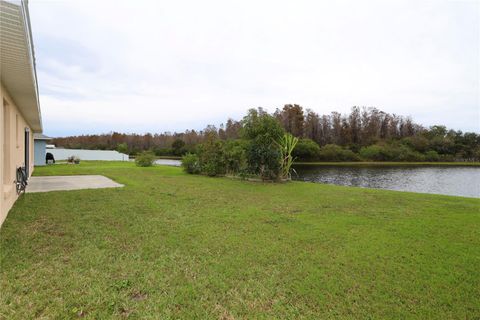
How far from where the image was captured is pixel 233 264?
2930 millimetres

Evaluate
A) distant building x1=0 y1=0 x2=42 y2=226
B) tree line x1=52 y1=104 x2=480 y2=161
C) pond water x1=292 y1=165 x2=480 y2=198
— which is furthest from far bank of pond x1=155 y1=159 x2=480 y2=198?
tree line x1=52 y1=104 x2=480 y2=161

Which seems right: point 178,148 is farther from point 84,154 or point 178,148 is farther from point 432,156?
point 432,156

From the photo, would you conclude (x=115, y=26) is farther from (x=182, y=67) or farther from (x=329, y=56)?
(x=329, y=56)

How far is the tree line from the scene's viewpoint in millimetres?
37688

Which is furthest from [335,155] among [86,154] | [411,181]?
[86,154]

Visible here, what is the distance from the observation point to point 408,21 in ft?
29.1

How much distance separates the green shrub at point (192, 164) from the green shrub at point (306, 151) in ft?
77.1

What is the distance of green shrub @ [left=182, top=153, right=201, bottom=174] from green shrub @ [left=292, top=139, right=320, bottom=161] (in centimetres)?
2351

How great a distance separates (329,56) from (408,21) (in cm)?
396

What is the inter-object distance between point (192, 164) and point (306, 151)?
82.9 feet

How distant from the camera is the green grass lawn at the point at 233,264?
2138 mm

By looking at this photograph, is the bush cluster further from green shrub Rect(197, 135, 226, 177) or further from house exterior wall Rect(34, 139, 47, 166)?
house exterior wall Rect(34, 139, 47, 166)

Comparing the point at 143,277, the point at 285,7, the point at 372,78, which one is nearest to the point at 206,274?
the point at 143,277

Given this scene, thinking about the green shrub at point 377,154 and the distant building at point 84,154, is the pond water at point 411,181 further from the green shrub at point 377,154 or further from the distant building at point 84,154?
the distant building at point 84,154
